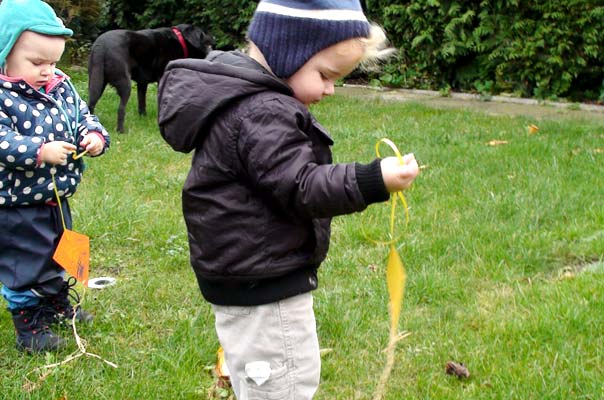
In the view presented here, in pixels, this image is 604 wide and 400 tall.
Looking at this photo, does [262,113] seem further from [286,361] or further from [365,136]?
[365,136]

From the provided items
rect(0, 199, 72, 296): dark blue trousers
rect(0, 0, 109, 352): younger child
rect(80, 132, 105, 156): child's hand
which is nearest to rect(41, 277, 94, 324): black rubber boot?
rect(0, 0, 109, 352): younger child

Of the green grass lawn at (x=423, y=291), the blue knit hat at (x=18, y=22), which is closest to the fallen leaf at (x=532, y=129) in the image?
the green grass lawn at (x=423, y=291)

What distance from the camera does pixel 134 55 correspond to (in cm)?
848

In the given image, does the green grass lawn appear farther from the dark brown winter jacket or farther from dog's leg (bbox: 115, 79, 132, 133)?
dog's leg (bbox: 115, 79, 132, 133)

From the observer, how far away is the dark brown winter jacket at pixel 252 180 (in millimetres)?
1944

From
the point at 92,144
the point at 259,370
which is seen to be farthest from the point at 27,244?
the point at 259,370

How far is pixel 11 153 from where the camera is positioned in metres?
2.93

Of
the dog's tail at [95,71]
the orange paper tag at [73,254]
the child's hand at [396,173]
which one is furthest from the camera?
the dog's tail at [95,71]

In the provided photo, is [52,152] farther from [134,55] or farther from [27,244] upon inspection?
[134,55]

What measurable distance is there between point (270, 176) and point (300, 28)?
419mm

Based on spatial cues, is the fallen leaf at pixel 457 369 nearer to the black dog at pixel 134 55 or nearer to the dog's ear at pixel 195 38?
the black dog at pixel 134 55

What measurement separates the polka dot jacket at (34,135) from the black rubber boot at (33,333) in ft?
1.70

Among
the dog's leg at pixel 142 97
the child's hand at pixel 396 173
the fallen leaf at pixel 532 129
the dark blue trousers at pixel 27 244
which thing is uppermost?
the child's hand at pixel 396 173

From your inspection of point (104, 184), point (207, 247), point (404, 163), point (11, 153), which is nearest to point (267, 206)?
point (207, 247)
